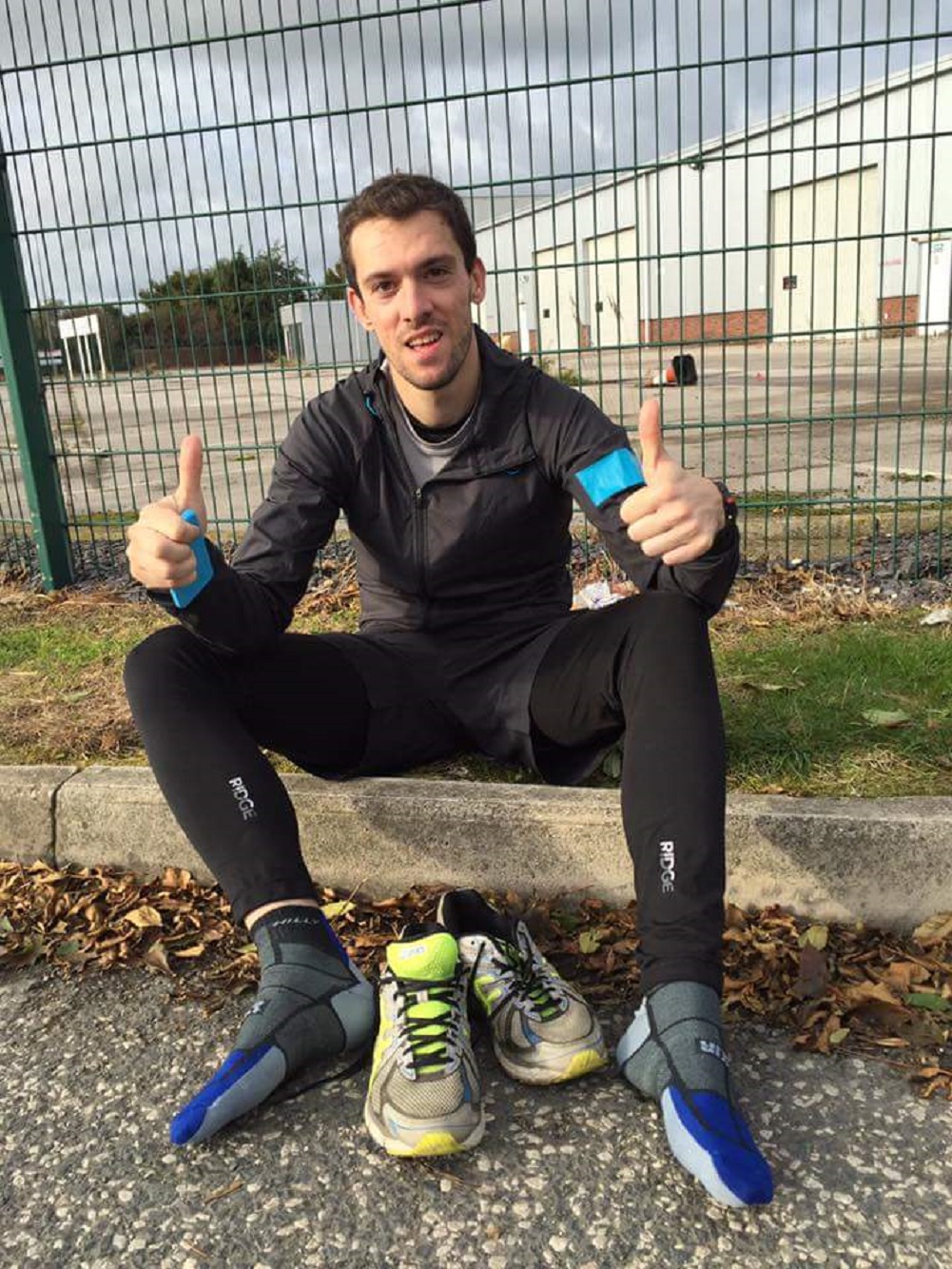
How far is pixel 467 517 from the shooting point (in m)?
2.45

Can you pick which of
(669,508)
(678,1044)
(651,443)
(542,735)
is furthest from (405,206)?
(678,1044)

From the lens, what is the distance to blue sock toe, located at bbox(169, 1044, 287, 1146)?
1700 mm

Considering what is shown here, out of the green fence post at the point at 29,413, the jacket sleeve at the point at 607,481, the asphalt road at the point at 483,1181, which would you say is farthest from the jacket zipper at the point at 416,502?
the green fence post at the point at 29,413

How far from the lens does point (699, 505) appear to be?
6.02 ft

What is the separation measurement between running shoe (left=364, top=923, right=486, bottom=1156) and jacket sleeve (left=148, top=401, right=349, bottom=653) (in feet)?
2.56

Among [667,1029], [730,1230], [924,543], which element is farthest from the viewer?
[924,543]

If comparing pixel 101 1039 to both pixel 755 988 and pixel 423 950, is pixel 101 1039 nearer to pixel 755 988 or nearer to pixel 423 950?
pixel 423 950

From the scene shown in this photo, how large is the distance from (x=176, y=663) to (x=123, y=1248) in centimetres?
109

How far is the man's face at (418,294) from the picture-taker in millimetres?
2328

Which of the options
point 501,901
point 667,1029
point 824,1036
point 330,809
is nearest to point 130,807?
point 330,809

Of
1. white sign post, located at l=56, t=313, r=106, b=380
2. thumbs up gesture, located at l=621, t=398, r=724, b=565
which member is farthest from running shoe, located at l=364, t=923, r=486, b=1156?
white sign post, located at l=56, t=313, r=106, b=380

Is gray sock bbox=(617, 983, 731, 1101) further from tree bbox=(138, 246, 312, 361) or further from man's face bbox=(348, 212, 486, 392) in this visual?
tree bbox=(138, 246, 312, 361)

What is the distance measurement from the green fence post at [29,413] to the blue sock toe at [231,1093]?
13.0ft

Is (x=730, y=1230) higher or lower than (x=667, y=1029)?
lower
